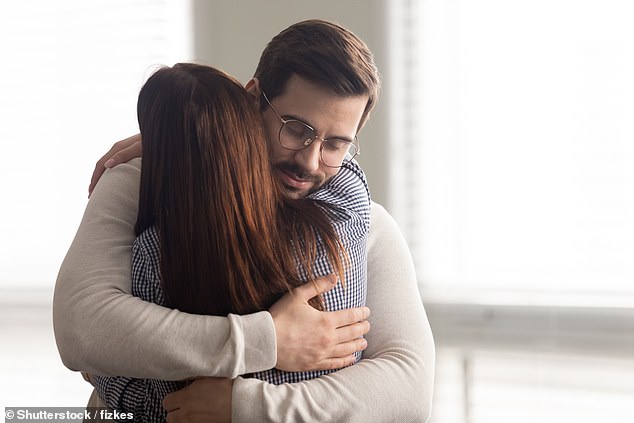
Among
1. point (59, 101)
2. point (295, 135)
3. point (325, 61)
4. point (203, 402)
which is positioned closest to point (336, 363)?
point (203, 402)

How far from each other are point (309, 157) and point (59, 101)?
6.03 feet

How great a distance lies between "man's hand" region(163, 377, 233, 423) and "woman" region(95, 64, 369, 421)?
0.04 meters

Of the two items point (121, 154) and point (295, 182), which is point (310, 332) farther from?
point (121, 154)

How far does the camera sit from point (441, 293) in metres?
2.42

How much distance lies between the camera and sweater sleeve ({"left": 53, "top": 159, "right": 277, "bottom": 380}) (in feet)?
3.62

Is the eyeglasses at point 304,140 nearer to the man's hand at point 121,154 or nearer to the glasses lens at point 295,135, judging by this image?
the glasses lens at point 295,135

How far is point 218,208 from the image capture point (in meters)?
1.14

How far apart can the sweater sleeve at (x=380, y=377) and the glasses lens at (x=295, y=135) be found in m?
0.23

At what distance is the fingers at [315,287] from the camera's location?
3.90 ft

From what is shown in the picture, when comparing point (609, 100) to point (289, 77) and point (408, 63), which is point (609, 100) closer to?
point (408, 63)

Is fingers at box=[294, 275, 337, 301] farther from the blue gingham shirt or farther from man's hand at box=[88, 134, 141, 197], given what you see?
man's hand at box=[88, 134, 141, 197]

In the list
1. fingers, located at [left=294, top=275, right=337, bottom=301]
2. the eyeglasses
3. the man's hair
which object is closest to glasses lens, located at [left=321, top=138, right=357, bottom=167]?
the eyeglasses

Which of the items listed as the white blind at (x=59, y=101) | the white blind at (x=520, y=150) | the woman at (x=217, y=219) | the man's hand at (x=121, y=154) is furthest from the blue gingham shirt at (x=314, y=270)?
the white blind at (x=59, y=101)

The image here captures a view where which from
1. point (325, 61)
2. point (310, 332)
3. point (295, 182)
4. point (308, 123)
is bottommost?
point (310, 332)
